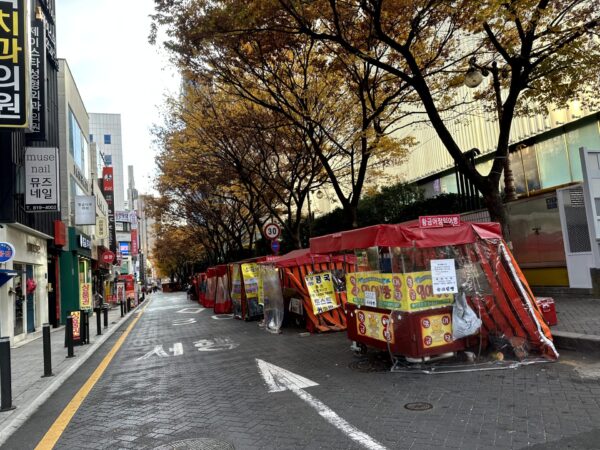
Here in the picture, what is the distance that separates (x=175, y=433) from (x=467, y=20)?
38.6 feet

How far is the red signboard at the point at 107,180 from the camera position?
42812 millimetres

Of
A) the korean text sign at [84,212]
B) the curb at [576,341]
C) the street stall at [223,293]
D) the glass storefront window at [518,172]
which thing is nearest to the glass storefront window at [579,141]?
the glass storefront window at [518,172]

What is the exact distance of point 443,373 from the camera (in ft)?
22.1

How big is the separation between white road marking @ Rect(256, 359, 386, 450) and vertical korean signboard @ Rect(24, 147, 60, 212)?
9.04 meters

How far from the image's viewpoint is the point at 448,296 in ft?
23.6

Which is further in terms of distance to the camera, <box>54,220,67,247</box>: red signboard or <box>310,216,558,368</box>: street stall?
<box>54,220,67,247</box>: red signboard

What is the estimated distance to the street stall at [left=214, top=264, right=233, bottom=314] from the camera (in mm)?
21797

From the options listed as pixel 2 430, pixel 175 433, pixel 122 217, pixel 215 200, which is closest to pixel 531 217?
pixel 175 433

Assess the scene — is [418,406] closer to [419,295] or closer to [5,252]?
[419,295]

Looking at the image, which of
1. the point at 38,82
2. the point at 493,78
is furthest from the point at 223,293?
the point at 493,78

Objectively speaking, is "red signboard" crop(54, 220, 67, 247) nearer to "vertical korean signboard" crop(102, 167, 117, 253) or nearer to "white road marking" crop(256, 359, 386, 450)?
"white road marking" crop(256, 359, 386, 450)

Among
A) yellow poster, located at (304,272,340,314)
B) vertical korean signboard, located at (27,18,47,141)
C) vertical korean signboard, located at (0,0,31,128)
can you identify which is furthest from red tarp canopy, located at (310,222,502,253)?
vertical korean signboard, located at (27,18,47,141)

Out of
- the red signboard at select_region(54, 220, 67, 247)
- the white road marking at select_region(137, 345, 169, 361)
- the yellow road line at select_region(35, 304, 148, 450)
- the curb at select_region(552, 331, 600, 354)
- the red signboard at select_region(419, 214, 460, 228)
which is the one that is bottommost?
the white road marking at select_region(137, 345, 169, 361)

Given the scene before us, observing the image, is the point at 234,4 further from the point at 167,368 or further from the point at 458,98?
the point at 458,98
